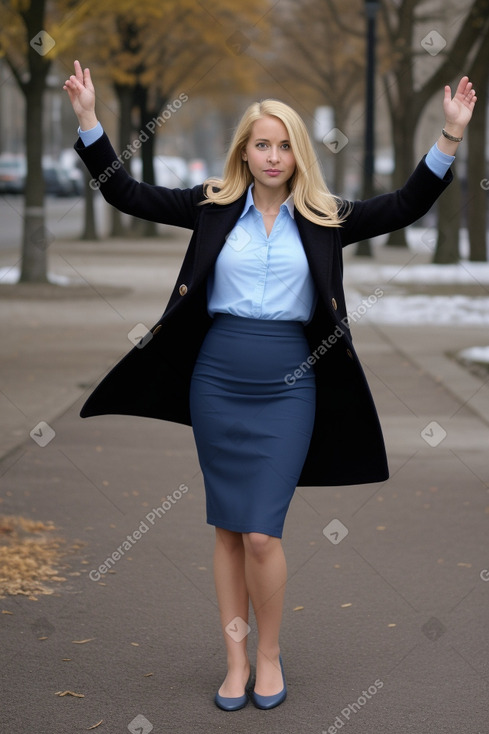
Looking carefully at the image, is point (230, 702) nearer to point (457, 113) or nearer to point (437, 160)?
point (437, 160)

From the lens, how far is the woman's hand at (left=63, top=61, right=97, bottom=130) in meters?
4.03

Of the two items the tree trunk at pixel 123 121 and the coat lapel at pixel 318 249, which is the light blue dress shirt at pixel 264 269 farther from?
the tree trunk at pixel 123 121

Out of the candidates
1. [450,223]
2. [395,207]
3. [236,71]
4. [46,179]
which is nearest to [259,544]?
[395,207]

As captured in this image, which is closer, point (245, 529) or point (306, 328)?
point (245, 529)

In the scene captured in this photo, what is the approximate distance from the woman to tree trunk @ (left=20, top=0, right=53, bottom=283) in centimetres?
1400

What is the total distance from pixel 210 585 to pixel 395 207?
6.43 feet

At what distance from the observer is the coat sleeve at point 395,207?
13.5ft

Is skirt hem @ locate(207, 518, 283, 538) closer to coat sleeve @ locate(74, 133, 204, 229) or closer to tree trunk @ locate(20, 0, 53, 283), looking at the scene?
coat sleeve @ locate(74, 133, 204, 229)

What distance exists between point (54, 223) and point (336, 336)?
38.9 meters

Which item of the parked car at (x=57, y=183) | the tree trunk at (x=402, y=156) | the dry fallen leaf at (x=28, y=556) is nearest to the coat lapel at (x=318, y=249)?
the dry fallen leaf at (x=28, y=556)

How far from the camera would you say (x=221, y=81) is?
39.9 metres

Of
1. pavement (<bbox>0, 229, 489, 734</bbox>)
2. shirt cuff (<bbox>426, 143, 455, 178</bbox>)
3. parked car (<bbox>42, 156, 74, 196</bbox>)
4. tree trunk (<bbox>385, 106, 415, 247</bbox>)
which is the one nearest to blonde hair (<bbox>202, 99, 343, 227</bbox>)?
shirt cuff (<bbox>426, 143, 455, 178</bbox>)

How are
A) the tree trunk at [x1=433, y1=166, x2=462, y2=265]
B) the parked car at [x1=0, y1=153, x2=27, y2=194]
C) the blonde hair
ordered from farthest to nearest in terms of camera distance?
the parked car at [x1=0, y1=153, x2=27, y2=194]
the tree trunk at [x1=433, y1=166, x2=462, y2=265]
the blonde hair

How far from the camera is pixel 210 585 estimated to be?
5387 mm
